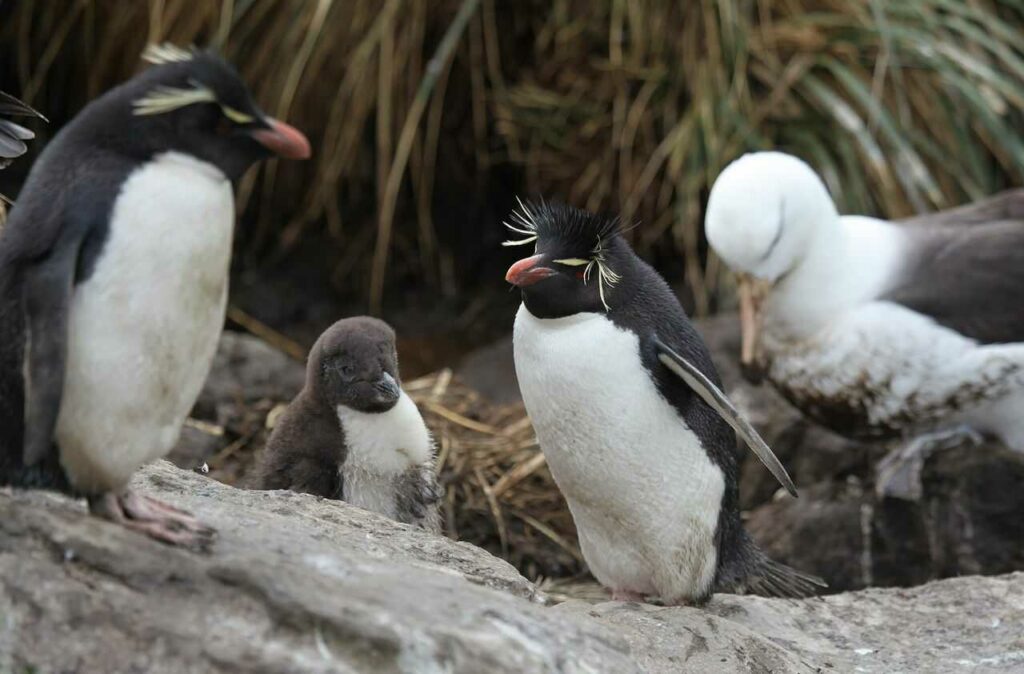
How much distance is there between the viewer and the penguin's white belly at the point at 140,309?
2775 mm

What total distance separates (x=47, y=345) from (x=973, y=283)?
12.9 feet

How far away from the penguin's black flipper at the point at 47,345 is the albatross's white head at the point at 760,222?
3150 mm

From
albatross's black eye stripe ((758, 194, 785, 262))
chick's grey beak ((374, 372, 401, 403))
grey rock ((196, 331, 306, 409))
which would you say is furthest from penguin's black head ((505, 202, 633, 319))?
grey rock ((196, 331, 306, 409))

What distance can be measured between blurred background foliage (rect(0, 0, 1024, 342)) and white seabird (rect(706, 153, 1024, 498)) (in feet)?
6.08

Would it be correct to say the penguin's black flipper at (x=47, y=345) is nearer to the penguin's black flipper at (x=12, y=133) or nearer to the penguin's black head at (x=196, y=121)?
the penguin's black head at (x=196, y=121)

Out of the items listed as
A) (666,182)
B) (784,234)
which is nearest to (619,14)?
(666,182)

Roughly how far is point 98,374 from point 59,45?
19.1ft

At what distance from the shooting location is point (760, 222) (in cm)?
549

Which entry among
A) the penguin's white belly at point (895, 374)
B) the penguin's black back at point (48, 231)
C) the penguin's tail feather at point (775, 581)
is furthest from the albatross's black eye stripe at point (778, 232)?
the penguin's black back at point (48, 231)

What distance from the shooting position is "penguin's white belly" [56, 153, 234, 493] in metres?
2.78

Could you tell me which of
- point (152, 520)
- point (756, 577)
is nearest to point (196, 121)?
point (152, 520)

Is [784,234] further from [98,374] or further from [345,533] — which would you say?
[98,374]

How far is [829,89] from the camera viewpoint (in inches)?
320

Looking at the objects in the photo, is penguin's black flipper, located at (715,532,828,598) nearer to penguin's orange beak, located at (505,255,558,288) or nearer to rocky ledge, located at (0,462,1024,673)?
penguin's orange beak, located at (505,255,558,288)
